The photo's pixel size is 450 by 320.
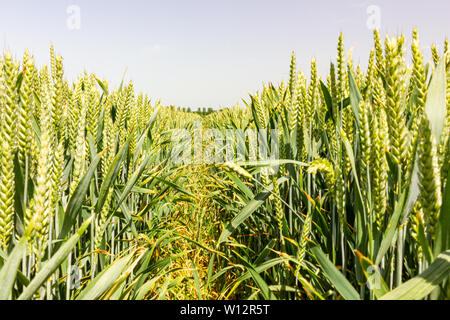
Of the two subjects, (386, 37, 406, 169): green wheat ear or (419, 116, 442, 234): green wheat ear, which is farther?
(386, 37, 406, 169): green wheat ear

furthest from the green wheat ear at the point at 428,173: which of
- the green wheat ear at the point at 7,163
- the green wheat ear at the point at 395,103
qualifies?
the green wheat ear at the point at 7,163

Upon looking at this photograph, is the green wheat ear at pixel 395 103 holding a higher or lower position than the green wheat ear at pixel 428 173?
higher

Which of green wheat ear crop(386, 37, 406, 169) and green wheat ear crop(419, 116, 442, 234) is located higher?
green wheat ear crop(386, 37, 406, 169)

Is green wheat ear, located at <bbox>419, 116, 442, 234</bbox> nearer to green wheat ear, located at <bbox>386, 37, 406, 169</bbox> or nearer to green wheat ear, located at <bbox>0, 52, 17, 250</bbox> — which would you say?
green wheat ear, located at <bbox>386, 37, 406, 169</bbox>

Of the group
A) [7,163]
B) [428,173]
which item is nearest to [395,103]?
[428,173]

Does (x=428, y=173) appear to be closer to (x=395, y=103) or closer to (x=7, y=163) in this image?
(x=395, y=103)

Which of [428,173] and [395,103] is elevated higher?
[395,103]

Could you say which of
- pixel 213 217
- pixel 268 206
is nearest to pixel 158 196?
pixel 268 206

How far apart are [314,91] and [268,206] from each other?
56 cm

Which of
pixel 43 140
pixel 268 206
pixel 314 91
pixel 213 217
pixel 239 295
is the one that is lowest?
pixel 239 295

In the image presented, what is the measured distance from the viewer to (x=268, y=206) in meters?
1.41

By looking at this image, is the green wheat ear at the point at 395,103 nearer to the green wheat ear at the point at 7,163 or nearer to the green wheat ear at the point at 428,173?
the green wheat ear at the point at 428,173

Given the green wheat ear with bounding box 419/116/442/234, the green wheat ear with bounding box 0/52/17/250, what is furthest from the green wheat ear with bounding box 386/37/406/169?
the green wheat ear with bounding box 0/52/17/250
